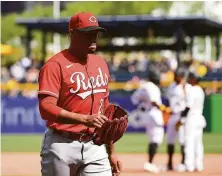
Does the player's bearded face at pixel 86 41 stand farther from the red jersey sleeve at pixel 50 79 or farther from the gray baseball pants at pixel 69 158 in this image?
the gray baseball pants at pixel 69 158

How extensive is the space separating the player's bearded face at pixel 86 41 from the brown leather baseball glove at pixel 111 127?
516 millimetres

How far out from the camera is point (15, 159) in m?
17.4

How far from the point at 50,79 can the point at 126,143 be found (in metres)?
16.0

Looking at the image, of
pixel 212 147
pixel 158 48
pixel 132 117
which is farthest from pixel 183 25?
pixel 212 147

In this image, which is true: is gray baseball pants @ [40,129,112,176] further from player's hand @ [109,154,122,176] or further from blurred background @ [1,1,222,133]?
blurred background @ [1,1,222,133]

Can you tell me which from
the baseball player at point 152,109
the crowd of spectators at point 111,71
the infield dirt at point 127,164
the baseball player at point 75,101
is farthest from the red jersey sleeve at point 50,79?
Result: the crowd of spectators at point 111,71

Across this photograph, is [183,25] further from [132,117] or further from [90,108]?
[90,108]

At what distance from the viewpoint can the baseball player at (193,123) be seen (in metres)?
14.1

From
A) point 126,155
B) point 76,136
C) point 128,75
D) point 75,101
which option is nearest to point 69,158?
point 76,136

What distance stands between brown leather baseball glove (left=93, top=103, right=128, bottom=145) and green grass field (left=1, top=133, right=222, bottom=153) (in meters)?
13.0

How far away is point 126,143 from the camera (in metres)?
22.0

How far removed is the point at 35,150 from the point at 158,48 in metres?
12.6

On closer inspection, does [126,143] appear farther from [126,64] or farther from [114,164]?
[114,164]

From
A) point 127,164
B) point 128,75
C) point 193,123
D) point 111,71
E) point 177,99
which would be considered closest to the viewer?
point 193,123
